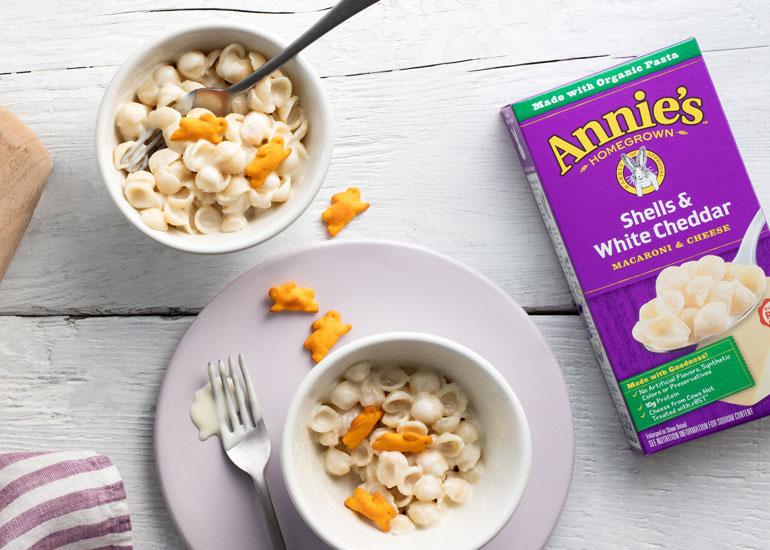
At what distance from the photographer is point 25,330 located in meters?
1.07

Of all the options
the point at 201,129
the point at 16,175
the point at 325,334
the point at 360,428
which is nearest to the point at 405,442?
the point at 360,428

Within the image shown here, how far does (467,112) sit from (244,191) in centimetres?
33

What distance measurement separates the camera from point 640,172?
1018mm

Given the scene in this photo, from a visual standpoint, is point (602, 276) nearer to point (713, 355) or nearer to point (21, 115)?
point (713, 355)

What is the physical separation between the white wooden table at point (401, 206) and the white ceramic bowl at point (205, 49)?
0.40 feet

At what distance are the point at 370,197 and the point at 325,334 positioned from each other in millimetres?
200

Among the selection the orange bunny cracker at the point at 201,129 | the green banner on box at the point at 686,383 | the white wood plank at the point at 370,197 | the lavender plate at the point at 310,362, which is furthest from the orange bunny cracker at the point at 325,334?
the green banner on box at the point at 686,383

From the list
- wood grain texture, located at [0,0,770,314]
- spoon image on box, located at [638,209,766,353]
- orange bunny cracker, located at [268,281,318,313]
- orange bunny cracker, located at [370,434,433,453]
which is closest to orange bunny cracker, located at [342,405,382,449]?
orange bunny cracker, located at [370,434,433,453]

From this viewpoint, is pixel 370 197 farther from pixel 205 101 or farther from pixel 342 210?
pixel 205 101

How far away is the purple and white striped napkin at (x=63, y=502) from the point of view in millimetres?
980

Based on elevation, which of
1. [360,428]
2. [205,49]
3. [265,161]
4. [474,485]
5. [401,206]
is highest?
[205,49]

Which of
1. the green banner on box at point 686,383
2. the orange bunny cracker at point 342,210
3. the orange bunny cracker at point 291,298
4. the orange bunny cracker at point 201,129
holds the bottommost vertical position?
the green banner on box at point 686,383

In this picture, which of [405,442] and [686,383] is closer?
[405,442]

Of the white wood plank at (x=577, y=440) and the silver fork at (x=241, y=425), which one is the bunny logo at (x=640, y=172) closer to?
the white wood plank at (x=577, y=440)
